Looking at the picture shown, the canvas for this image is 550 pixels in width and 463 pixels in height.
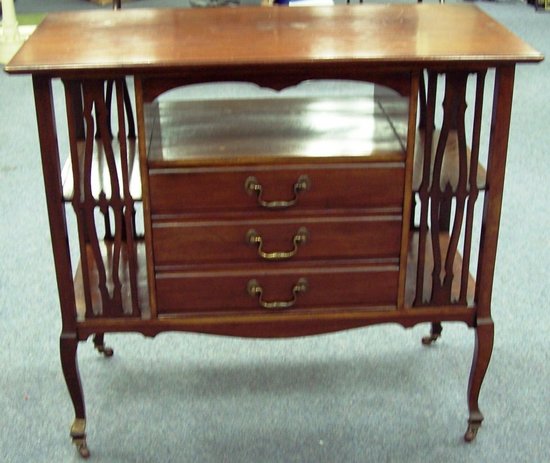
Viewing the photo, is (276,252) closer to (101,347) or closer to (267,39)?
(267,39)

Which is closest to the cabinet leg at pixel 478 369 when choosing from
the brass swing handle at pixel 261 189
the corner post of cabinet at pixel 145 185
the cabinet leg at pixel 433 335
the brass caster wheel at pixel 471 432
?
the brass caster wheel at pixel 471 432

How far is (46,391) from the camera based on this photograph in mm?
2068

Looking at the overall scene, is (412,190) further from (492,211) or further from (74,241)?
(74,241)

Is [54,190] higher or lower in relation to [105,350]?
higher

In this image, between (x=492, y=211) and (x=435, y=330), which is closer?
(x=492, y=211)

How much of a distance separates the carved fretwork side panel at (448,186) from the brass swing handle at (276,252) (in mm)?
232

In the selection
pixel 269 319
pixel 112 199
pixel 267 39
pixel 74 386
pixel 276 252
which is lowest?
pixel 74 386

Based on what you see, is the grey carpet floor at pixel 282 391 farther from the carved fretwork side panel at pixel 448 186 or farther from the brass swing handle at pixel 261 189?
the brass swing handle at pixel 261 189

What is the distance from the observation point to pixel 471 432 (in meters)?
1.91

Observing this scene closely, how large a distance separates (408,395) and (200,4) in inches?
114

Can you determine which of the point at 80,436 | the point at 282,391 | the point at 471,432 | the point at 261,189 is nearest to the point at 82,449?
the point at 80,436

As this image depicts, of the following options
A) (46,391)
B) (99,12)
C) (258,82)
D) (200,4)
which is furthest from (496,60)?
(200,4)

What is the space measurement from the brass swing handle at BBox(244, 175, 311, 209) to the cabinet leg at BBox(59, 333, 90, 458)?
48 centimetres

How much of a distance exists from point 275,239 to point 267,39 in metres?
0.37
